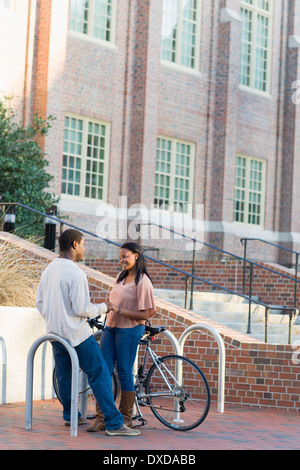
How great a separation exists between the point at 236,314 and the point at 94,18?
1151cm

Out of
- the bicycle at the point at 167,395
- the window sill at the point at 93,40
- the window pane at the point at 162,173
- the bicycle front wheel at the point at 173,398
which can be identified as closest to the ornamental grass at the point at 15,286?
the bicycle at the point at 167,395

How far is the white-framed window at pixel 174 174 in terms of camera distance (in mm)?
24072

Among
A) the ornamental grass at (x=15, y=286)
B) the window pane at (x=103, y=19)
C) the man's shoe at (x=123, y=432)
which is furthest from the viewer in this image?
the window pane at (x=103, y=19)

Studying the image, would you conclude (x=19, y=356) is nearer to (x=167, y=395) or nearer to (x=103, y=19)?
(x=167, y=395)

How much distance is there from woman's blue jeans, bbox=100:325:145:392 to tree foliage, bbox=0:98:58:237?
949 cm

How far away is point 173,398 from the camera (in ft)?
27.3

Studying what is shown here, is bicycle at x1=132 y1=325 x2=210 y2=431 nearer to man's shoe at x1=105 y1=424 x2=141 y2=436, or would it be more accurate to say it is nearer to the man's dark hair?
man's shoe at x1=105 y1=424 x2=141 y2=436

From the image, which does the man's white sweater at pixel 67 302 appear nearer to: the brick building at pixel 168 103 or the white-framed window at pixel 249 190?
the brick building at pixel 168 103

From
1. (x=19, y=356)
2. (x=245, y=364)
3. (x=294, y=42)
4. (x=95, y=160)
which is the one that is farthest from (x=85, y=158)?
(x=19, y=356)

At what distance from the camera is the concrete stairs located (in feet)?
43.1

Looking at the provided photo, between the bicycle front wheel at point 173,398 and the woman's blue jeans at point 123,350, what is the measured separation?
0.37 metres

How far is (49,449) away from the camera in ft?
22.4

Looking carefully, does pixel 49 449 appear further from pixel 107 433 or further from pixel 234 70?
pixel 234 70

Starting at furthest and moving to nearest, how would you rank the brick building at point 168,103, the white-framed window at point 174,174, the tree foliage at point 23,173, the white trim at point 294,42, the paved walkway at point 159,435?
the white trim at point 294,42
the white-framed window at point 174,174
the brick building at point 168,103
the tree foliage at point 23,173
the paved walkway at point 159,435
